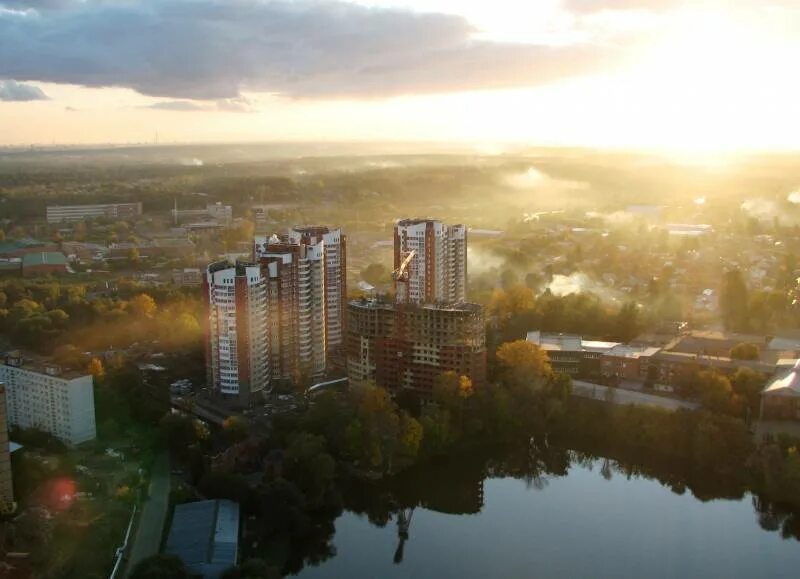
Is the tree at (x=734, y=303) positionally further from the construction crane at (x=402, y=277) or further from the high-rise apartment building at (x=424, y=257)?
the construction crane at (x=402, y=277)

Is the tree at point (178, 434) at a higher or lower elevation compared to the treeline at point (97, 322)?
lower

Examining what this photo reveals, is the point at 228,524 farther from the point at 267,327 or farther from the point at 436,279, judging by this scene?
the point at 436,279

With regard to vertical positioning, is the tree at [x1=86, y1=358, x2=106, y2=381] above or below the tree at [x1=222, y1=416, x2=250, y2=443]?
above

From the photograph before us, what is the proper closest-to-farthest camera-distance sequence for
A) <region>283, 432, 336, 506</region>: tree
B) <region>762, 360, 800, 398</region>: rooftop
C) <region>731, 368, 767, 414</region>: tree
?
<region>283, 432, 336, 506</region>: tree
<region>762, 360, 800, 398</region>: rooftop
<region>731, 368, 767, 414</region>: tree

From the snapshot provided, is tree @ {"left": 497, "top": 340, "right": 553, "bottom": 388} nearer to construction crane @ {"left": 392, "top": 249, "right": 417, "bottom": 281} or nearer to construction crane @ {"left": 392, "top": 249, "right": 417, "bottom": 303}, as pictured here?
construction crane @ {"left": 392, "top": 249, "right": 417, "bottom": 303}

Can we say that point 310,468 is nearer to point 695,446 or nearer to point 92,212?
point 695,446

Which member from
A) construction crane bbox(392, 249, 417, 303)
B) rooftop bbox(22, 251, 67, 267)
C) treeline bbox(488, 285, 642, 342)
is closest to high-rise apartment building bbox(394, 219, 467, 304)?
construction crane bbox(392, 249, 417, 303)

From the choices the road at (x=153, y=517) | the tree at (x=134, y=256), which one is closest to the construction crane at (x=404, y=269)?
the road at (x=153, y=517)
